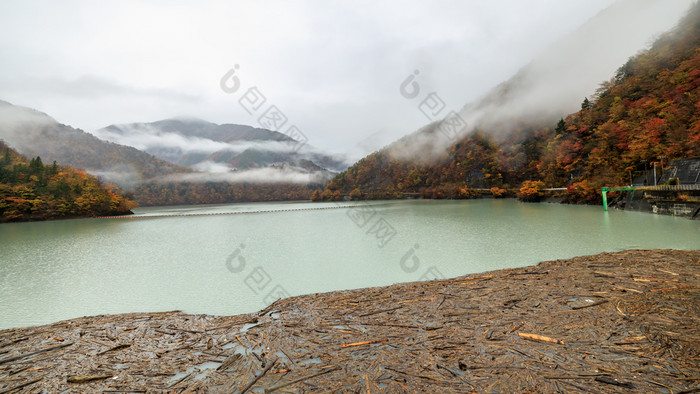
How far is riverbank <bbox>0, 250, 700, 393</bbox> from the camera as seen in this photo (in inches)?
83.0

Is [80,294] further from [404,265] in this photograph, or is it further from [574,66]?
[574,66]

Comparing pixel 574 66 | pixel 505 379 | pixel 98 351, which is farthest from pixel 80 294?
pixel 574 66

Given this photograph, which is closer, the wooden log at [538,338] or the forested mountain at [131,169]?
the wooden log at [538,338]

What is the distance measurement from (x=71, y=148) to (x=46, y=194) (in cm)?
7181

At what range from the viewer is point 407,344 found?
2.73 m

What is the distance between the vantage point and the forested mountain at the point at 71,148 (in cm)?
7994

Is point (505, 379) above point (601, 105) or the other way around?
above

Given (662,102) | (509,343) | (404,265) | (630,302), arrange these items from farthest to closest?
1. (662,102)
2. (404,265)
3. (630,302)
4. (509,343)

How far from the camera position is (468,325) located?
308 cm

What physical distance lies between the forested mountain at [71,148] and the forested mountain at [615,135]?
87.4 meters

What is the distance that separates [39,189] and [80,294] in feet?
135

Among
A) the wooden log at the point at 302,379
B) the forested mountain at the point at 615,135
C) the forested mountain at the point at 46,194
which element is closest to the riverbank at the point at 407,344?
the wooden log at the point at 302,379

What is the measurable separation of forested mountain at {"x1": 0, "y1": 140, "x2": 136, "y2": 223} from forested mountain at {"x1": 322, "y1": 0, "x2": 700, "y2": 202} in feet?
185

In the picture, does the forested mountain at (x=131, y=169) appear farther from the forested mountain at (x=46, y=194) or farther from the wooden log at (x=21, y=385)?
the wooden log at (x=21, y=385)
